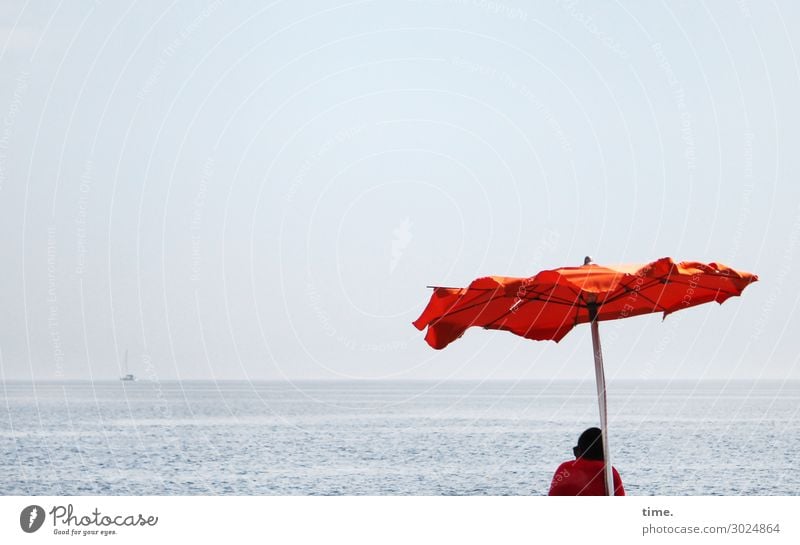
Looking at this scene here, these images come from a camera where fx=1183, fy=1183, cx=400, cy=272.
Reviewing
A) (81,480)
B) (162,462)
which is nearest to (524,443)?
(162,462)

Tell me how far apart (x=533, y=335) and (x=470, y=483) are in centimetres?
3009

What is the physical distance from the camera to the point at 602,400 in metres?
12.0

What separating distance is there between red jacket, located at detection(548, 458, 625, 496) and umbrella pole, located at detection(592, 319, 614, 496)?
72 mm

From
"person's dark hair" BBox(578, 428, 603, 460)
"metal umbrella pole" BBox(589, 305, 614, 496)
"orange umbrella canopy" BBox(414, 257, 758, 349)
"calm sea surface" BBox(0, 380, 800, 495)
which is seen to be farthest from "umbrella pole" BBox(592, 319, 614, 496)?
"calm sea surface" BBox(0, 380, 800, 495)

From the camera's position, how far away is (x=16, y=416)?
350 ft

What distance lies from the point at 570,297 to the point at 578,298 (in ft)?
0.41

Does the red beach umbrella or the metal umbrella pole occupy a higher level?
the red beach umbrella

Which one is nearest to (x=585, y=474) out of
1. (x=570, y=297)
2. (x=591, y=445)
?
(x=591, y=445)

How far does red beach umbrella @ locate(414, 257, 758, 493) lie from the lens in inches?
444

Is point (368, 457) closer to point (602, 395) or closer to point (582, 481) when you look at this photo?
point (602, 395)

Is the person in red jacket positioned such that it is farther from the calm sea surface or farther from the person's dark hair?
the calm sea surface
